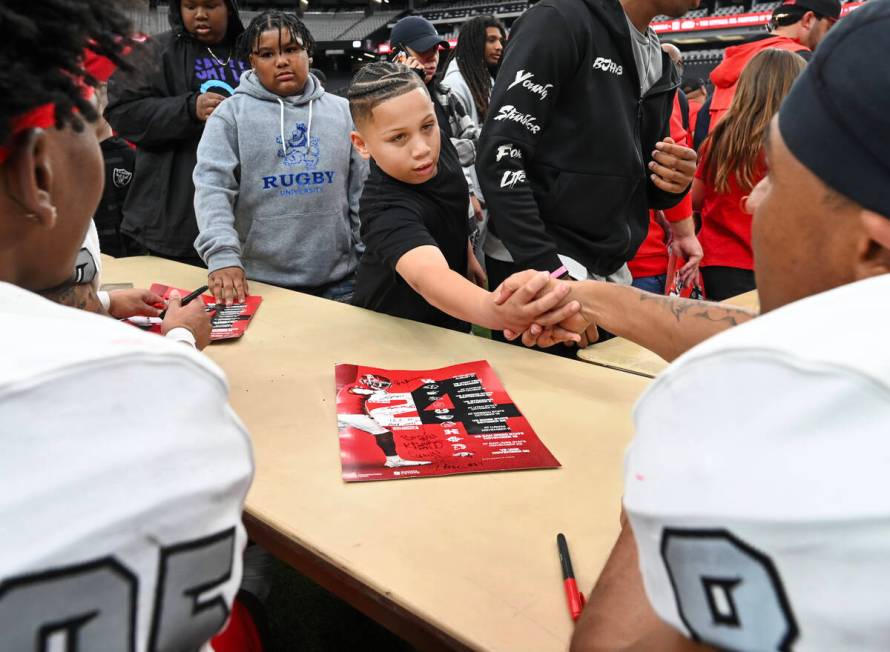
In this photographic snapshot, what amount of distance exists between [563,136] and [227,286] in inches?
40.8

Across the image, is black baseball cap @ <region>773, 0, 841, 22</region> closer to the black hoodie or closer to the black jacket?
the black jacket

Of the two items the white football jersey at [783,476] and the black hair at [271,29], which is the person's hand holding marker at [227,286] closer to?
the black hair at [271,29]

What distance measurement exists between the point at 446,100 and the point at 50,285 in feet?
8.95

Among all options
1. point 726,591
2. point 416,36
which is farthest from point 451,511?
point 416,36

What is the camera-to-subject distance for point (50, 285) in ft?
2.21

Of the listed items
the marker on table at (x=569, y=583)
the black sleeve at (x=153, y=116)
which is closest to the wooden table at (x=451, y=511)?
the marker on table at (x=569, y=583)

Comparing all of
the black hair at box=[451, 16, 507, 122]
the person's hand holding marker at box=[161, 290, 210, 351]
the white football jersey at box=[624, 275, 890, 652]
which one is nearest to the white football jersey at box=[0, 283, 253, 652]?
the white football jersey at box=[624, 275, 890, 652]

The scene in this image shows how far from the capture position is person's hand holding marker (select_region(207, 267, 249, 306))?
1994 mm

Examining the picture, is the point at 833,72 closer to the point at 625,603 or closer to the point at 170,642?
the point at 625,603

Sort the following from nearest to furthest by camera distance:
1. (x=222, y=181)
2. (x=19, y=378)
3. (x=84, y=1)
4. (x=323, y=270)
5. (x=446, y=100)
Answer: (x=19, y=378) → (x=84, y=1) → (x=222, y=181) → (x=323, y=270) → (x=446, y=100)

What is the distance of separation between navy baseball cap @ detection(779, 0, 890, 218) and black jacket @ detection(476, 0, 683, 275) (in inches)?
38.4

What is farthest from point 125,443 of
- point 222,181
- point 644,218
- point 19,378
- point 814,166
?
point 222,181

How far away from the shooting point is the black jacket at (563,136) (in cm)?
158

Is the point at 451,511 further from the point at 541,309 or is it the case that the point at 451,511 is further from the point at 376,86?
the point at 376,86
